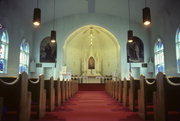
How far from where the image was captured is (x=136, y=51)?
1316cm

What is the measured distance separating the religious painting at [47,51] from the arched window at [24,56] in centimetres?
112

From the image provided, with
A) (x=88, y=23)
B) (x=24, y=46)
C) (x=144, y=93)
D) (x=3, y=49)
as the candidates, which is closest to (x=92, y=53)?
(x=88, y=23)

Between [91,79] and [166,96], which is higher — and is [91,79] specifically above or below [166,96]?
below

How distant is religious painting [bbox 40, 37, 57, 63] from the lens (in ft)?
42.8

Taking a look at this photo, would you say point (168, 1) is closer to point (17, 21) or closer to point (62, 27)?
point (62, 27)

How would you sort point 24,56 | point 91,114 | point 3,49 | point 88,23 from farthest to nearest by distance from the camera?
point 88,23 → point 24,56 → point 3,49 → point 91,114

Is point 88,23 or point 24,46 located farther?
point 88,23

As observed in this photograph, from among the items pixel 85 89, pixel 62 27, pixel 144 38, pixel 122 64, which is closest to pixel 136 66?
pixel 122 64

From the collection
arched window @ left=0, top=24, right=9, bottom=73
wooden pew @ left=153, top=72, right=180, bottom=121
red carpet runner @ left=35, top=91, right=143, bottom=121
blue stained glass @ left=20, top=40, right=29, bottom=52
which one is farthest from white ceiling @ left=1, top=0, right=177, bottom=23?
wooden pew @ left=153, top=72, right=180, bottom=121

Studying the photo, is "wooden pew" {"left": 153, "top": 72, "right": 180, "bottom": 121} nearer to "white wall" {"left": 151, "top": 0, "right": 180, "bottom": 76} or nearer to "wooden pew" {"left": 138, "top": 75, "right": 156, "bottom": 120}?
"wooden pew" {"left": 138, "top": 75, "right": 156, "bottom": 120}

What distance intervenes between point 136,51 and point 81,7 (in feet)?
17.5

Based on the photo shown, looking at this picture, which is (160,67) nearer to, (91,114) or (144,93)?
(144,93)

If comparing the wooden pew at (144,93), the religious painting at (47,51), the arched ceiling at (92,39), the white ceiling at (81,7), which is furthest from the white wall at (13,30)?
the wooden pew at (144,93)

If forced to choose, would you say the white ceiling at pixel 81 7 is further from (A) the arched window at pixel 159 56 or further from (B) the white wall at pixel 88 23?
(A) the arched window at pixel 159 56
